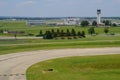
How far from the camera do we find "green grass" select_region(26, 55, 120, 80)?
24612 mm

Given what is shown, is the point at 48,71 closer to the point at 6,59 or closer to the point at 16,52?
the point at 6,59

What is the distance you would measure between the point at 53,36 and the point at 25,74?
45.2m

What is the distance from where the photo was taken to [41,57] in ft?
122

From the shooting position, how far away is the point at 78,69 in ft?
97.4

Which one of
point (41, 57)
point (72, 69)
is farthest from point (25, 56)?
point (72, 69)

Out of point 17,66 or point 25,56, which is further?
point 25,56

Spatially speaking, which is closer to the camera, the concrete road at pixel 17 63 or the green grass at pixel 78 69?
the green grass at pixel 78 69

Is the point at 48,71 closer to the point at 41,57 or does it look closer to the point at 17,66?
the point at 17,66

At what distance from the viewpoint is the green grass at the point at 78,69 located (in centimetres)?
2461

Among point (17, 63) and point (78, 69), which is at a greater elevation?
point (17, 63)

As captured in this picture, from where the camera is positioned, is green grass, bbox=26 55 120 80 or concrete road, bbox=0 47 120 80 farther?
concrete road, bbox=0 47 120 80

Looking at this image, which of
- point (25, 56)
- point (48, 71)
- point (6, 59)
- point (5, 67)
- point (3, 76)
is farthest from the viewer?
point (25, 56)

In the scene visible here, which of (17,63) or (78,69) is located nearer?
(78,69)

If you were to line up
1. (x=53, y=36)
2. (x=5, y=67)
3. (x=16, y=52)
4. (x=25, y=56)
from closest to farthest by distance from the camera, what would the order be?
(x=5, y=67), (x=25, y=56), (x=16, y=52), (x=53, y=36)
